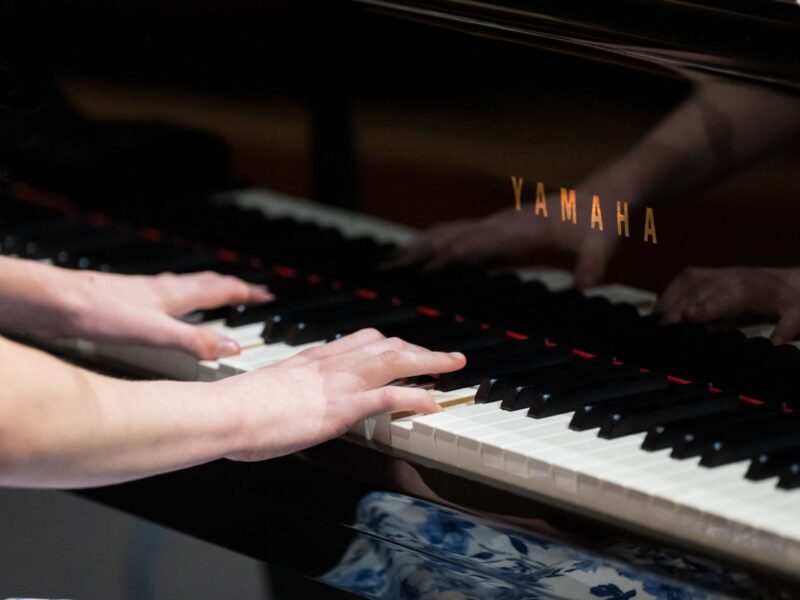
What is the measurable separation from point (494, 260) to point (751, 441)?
438 mm

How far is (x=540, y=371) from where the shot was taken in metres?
1.58

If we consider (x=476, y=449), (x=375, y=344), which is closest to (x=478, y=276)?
(x=375, y=344)

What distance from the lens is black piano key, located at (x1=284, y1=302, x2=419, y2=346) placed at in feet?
5.80

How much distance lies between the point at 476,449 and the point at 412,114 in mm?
488

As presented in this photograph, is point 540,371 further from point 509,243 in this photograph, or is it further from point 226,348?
point 226,348

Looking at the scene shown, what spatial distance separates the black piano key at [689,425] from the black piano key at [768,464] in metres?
0.08

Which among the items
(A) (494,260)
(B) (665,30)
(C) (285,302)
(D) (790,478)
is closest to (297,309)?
(C) (285,302)

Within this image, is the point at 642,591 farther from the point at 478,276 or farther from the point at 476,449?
the point at 478,276

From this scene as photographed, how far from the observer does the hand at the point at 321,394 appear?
1.43 meters

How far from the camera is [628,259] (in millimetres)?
1552

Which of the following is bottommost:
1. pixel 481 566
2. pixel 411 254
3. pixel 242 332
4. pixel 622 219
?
pixel 481 566

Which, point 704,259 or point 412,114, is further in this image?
point 412,114

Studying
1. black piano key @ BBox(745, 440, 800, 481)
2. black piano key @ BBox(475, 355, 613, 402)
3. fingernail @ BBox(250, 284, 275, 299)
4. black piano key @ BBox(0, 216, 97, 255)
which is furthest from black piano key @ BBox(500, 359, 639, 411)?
black piano key @ BBox(0, 216, 97, 255)

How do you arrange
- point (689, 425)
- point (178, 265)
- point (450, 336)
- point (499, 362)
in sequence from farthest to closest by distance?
point (178, 265), point (450, 336), point (499, 362), point (689, 425)
